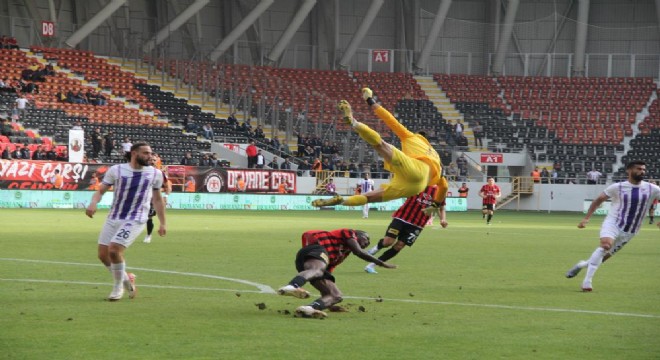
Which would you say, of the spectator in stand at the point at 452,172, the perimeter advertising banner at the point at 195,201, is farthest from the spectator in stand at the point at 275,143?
the spectator in stand at the point at 452,172

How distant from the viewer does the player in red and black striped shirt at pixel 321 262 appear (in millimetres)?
12031

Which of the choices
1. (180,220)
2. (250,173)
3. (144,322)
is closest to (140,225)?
(144,322)

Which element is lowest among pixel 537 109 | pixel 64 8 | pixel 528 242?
pixel 528 242

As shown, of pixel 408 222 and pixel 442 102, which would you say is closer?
pixel 408 222

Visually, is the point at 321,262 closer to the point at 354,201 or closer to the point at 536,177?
the point at 354,201

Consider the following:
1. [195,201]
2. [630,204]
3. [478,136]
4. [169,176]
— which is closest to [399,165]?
[630,204]

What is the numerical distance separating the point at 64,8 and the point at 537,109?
31.7 meters

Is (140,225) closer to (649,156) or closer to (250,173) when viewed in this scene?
(250,173)

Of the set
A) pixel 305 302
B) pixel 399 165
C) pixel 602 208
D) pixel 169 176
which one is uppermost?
pixel 399 165

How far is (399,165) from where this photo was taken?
1588 cm

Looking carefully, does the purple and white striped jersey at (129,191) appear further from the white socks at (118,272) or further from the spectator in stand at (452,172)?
the spectator in stand at (452,172)

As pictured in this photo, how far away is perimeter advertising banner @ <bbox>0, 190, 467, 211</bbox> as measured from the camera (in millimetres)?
45125

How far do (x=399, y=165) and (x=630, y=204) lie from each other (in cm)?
352

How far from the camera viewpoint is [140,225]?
13625 millimetres
